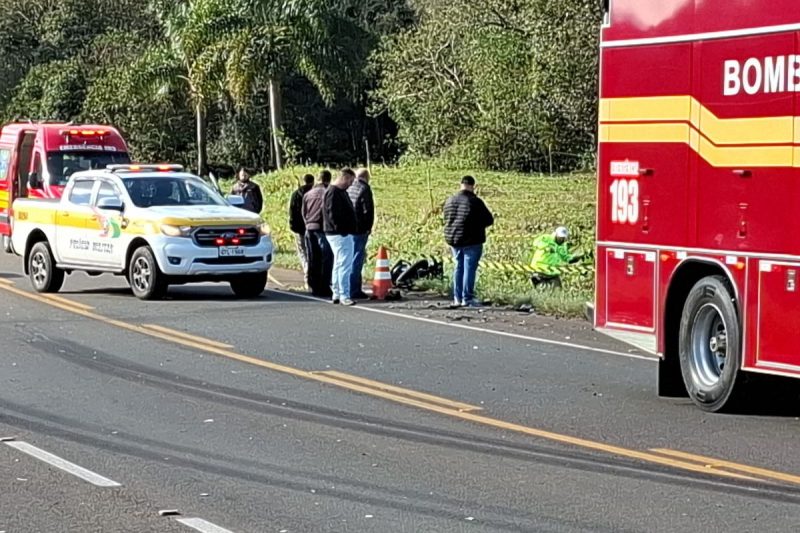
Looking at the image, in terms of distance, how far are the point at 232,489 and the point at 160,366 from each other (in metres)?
5.75

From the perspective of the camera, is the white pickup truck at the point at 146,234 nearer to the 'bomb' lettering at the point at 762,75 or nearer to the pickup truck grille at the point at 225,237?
the pickup truck grille at the point at 225,237

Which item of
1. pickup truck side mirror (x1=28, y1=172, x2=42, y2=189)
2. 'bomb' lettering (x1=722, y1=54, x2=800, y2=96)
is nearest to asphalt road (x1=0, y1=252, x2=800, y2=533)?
'bomb' lettering (x1=722, y1=54, x2=800, y2=96)

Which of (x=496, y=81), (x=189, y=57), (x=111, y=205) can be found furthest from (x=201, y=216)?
(x=189, y=57)

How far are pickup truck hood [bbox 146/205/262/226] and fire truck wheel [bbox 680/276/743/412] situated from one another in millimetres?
10299

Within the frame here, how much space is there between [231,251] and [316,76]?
24.2 m

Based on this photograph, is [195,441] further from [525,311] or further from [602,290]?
[525,311]

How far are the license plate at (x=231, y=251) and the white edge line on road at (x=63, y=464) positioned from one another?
10701mm

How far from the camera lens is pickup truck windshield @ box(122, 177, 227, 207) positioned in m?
22.0

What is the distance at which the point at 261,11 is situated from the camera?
44.4 meters

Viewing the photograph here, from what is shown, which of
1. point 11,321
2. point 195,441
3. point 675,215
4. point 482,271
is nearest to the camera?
point 195,441

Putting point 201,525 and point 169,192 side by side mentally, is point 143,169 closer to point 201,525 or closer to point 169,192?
point 169,192

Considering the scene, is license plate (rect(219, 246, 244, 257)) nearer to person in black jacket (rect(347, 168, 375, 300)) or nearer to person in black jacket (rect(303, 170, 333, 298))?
person in black jacket (rect(303, 170, 333, 298))

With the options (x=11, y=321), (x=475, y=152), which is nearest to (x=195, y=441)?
(x=11, y=321)

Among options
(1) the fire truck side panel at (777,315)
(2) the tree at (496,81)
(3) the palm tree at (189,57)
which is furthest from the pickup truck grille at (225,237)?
(3) the palm tree at (189,57)
